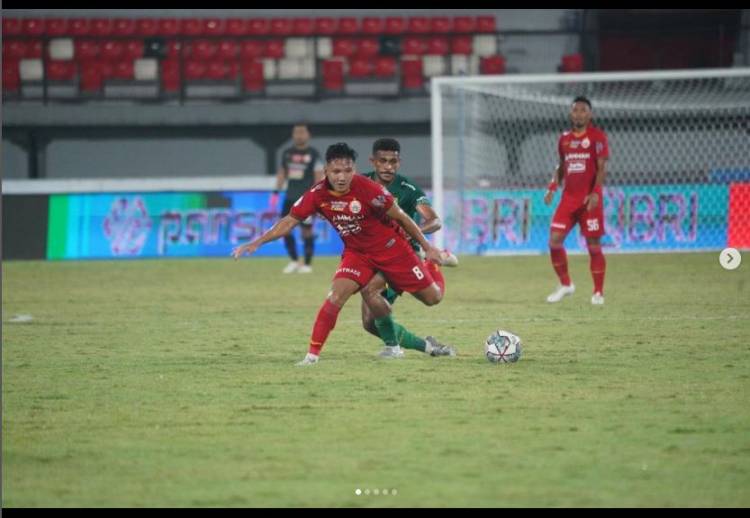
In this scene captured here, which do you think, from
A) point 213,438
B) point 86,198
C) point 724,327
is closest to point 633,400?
point 213,438

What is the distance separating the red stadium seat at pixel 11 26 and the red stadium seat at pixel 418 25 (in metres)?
7.65

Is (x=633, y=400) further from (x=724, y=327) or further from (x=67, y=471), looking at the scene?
(x=724, y=327)

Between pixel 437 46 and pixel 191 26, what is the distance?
4.97 meters

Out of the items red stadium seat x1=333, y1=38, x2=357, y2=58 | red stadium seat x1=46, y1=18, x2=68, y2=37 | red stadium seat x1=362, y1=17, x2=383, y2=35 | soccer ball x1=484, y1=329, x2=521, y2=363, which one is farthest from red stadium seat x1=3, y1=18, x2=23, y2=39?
soccer ball x1=484, y1=329, x2=521, y2=363

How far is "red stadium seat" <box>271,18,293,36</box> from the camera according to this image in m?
27.2

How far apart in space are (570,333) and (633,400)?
3571 millimetres

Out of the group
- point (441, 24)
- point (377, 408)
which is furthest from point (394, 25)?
point (377, 408)

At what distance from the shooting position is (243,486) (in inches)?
223

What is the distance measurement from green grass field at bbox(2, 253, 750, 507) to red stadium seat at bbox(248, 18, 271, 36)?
44.6ft

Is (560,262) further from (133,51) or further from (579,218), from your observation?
(133,51)

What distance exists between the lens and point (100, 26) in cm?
2733

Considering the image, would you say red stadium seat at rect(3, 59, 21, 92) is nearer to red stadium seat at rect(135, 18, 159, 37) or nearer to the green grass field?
red stadium seat at rect(135, 18, 159, 37)
